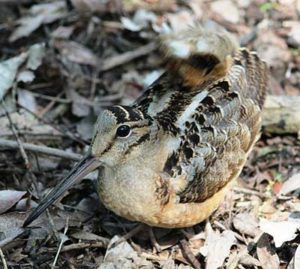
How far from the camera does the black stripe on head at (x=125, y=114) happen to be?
3.83 metres

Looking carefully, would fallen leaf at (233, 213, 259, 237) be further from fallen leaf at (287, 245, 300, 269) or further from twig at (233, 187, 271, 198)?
fallen leaf at (287, 245, 300, 269)

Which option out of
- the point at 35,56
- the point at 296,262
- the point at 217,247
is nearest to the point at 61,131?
the point at 35,56

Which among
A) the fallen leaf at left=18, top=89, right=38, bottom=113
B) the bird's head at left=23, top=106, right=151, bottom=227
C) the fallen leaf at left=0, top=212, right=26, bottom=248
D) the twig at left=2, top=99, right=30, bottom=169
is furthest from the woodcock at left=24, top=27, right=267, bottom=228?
the fallen leaf at left=18, top=89, right=38, bottom=113

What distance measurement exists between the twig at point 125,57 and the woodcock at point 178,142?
1.20 m

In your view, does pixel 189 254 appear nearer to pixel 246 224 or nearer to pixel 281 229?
pixel 246 224

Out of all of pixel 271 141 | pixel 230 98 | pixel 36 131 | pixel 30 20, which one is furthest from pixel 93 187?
pixel 30 20

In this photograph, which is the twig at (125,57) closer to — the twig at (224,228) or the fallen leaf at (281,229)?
the twig at (224,228)

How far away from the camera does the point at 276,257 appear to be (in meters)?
4.20

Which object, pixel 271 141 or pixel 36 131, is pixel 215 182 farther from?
pixel 36 131

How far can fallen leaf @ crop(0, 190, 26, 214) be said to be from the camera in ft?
14.0

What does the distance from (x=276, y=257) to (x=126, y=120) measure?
122 centimetres

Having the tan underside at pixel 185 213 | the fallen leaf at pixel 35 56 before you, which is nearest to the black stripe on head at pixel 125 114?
the tan underside at pixel 185 213

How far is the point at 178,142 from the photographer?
4.09m

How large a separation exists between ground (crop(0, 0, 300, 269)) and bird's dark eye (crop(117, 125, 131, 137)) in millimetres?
718
